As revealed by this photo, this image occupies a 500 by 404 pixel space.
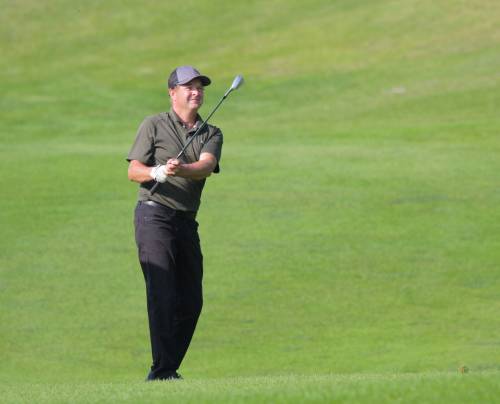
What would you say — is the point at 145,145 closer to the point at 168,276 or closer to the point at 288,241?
the point at 168,276

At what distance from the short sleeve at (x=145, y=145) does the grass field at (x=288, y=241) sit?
4.90ft

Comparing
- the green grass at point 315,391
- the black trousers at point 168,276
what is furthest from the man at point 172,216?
the green grass at point 315,391

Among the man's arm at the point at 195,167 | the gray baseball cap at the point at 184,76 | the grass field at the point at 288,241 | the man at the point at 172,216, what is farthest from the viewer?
the grass field at the point at 288,241

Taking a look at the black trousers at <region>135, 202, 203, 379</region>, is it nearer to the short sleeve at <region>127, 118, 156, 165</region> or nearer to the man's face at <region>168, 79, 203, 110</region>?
the short sleeve at <region>127, 118, 156, 165</region>

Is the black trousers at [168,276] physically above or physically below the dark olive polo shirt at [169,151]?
below

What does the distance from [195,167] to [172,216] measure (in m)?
Answer: 0.39

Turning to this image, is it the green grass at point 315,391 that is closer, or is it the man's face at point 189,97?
the green grass at point 315,391

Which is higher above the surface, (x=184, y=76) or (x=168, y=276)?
(x=184, y=76)

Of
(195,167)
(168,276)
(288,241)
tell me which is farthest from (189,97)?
(288,241)

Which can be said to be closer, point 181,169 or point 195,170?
point 181,169

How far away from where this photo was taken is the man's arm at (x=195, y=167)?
768 cm

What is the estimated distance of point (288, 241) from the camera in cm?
1387

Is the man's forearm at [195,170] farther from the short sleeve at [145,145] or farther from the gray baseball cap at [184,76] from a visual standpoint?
the gray baseball cap at [184,76]

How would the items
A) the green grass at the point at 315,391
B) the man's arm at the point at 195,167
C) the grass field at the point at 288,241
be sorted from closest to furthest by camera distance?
the green grass at the point at 315,391 → the man's arm at the point at 195,167 → the grass field at the point at 288,241
